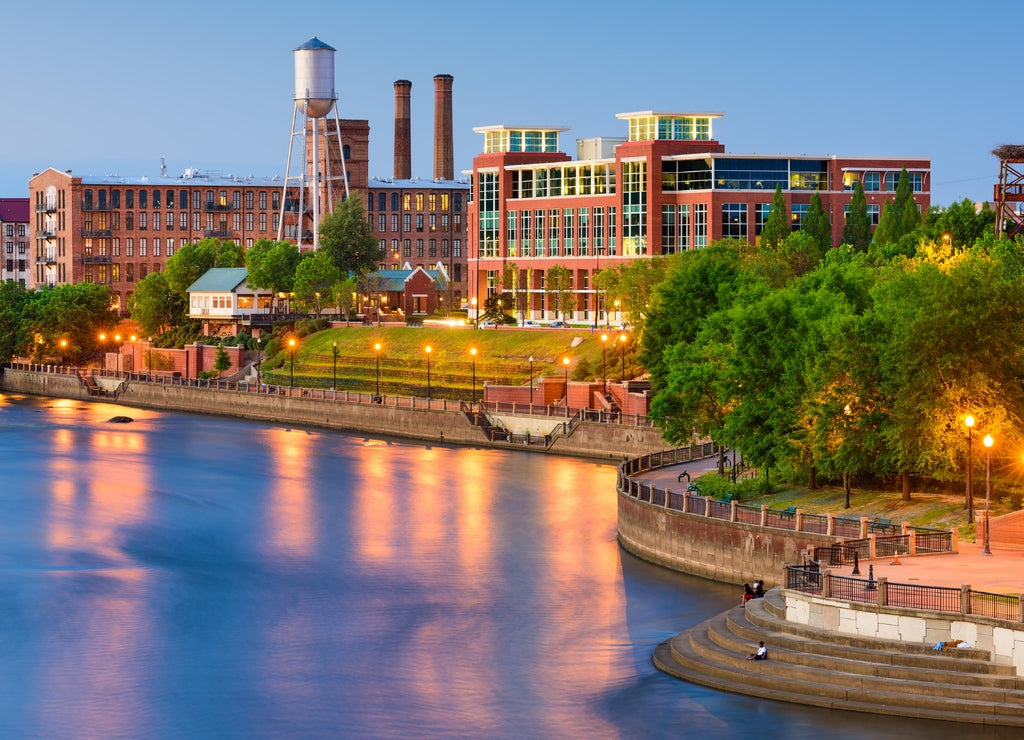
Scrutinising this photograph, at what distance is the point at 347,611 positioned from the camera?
2085 inches

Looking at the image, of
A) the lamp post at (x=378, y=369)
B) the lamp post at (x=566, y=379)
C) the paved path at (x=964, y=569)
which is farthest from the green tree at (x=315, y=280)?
the paved path at (x=964, y=569)

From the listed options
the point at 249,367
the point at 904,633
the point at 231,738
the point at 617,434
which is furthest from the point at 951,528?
the point at 249,367

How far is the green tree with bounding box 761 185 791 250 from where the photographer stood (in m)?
119

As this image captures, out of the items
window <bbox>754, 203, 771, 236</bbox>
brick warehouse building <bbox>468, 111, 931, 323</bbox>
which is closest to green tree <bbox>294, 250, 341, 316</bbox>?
brick warehouse building <bbox>468, 111, 931, 323</bbox>

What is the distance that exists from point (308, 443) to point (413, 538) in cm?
4003

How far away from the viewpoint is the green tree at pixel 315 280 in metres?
155

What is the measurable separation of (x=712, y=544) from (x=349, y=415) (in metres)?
62.5

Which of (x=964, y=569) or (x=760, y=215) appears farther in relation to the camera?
(x=760, y=215)

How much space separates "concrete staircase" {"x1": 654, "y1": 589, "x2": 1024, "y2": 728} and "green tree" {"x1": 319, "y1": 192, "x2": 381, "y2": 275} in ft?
408

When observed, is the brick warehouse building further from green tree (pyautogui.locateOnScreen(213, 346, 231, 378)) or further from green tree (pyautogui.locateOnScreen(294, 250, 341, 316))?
green tree (pyautogui.locateOnScreen(213, 346, 231, 378))

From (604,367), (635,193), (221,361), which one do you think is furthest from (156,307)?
(604,367)

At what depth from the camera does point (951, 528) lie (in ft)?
166

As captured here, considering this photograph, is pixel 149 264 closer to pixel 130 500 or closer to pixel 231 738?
pixel 130 500

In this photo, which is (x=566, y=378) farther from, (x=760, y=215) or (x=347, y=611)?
(x=347, y=611)
